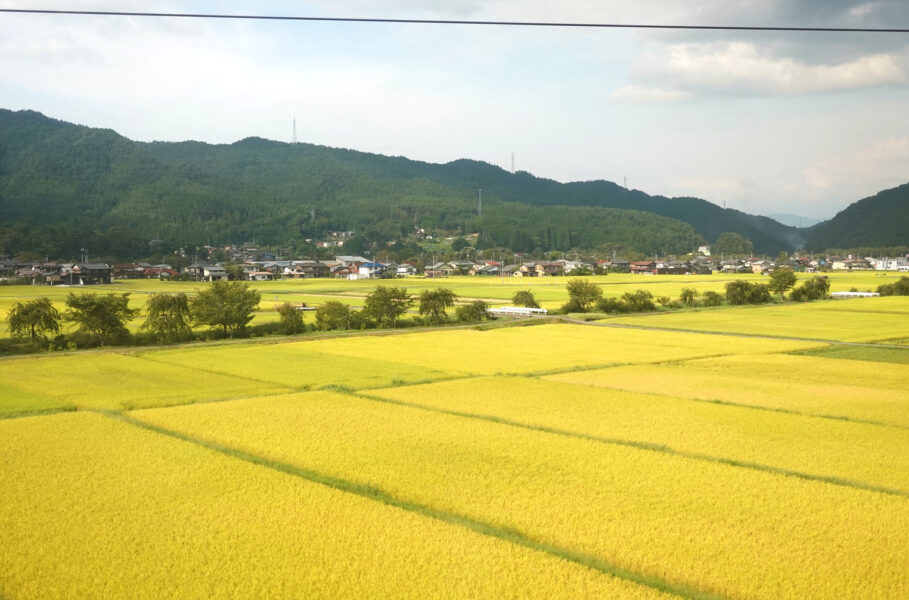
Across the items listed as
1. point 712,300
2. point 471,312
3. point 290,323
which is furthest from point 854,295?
point 290,323

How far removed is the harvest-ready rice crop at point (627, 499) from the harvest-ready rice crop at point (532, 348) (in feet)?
33.7

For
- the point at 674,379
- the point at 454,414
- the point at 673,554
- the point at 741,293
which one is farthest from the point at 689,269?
the point at 673,554

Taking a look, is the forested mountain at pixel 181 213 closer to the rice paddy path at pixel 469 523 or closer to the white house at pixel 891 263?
the white house at pixel 891 263

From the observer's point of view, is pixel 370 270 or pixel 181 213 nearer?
pixel 370 270

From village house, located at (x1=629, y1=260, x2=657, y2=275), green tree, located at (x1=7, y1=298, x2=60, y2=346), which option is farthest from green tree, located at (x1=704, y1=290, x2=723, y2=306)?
village house, located at (x1=629, y1=260, x2=657, y2=275)

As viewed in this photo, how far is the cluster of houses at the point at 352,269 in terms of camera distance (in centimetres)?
8081

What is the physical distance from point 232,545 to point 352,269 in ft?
344

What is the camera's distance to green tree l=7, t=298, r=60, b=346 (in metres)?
28.9

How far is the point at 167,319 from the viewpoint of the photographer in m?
32.3

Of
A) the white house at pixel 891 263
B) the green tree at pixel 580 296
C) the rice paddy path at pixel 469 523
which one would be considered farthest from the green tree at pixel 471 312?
the white house at pixel 891 263

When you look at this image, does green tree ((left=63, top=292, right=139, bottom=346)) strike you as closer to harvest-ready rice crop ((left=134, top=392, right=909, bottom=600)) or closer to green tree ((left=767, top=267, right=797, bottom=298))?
harvest-ready rice crop ((left=134, top=392, right=909, bottom=600))

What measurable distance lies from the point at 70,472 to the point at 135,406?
6.07 m

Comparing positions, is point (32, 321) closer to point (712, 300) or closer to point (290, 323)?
point (290, 323)

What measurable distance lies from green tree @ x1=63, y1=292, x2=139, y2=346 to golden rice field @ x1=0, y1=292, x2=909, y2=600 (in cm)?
598
